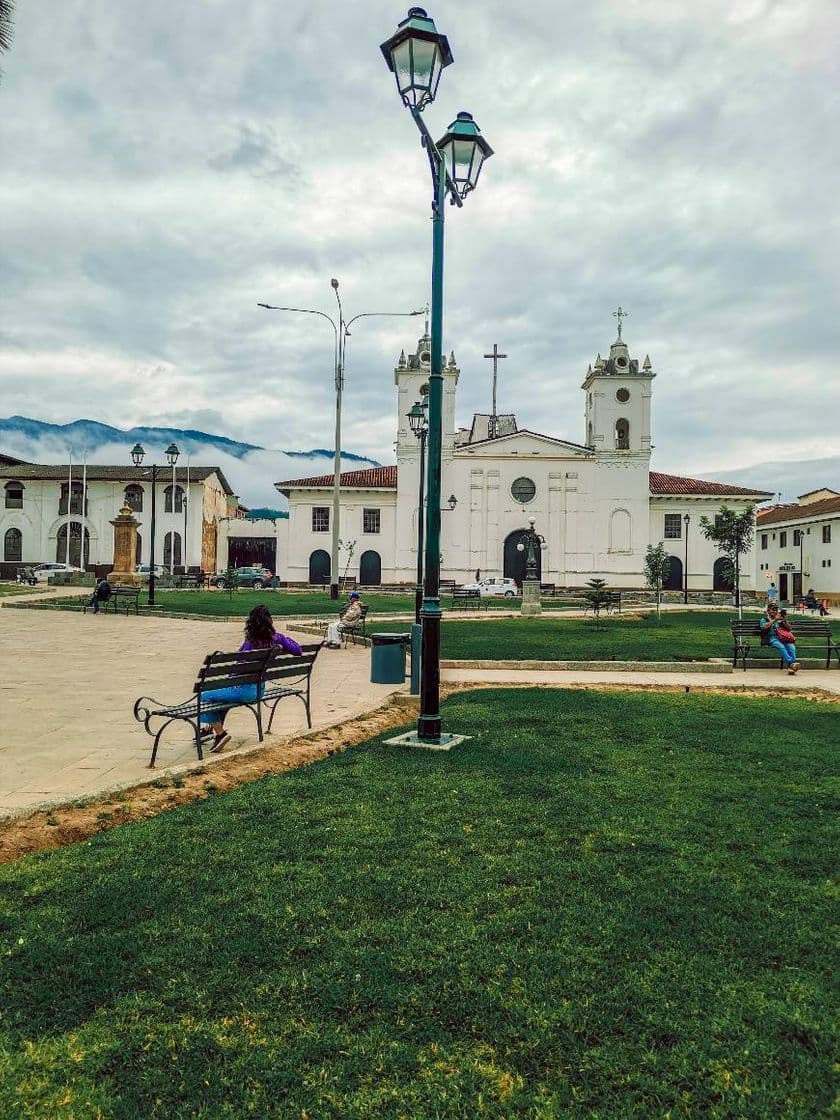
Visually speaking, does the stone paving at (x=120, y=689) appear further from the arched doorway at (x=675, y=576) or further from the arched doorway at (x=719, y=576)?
the arched doorway at (x=719, y=576)

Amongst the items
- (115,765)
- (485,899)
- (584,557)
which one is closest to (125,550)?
(584,557)

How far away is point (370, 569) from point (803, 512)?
3062cm

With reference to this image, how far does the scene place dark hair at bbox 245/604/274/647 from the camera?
767 cm

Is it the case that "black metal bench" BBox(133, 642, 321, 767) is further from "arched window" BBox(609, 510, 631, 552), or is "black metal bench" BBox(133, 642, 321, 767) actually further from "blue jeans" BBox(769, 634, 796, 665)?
"arched window" BBox(609, 510, 631, 552)

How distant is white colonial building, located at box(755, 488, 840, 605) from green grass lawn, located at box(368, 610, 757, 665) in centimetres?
2409

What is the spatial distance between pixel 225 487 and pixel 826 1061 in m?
68.8

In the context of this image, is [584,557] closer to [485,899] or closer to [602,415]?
[602,415]

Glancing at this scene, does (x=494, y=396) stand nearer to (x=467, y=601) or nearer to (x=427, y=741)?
(x=467, y=601)

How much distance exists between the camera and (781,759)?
6.67 m

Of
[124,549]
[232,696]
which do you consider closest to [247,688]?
[232,696]

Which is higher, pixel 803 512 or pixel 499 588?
pixel 803 512

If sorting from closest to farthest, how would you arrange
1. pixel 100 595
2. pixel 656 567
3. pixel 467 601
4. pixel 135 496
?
pixel 100 595, pixel 467 601, pixel 656 567, pixel 135 496

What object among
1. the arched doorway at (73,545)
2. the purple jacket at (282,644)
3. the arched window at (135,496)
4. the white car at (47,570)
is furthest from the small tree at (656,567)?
the arched doorway at (73,545)

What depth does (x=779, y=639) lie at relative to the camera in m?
14.3
